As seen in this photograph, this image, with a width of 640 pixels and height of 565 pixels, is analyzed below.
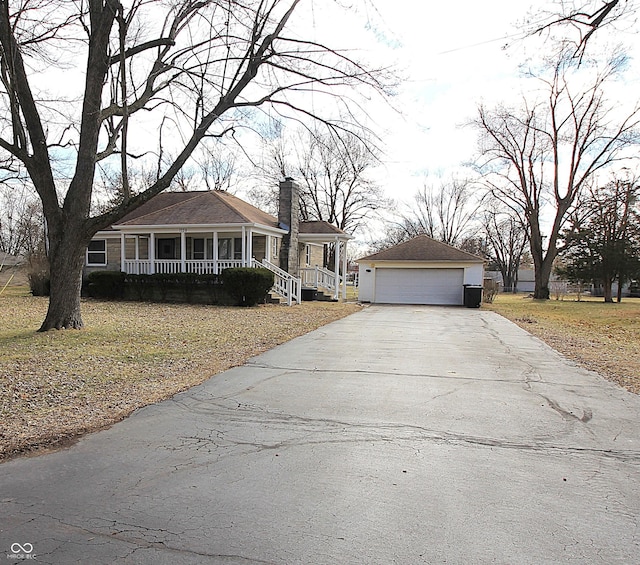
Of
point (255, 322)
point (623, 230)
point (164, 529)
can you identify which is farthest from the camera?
point (623, 230)

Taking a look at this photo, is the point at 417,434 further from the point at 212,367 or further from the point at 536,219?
the point at 536,219

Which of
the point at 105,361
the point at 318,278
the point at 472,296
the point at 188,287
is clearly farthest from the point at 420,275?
the point at 105,361

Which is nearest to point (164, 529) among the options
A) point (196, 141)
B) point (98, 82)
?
point (196, 141)

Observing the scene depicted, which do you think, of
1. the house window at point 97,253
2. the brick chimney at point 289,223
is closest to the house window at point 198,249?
the brick chimney at point 289,223

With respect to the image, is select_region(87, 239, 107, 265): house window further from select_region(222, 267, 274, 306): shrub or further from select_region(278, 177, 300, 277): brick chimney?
select_region(222, 267, 274, 306): shrub

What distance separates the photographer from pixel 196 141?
1124 cm

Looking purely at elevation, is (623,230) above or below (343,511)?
above

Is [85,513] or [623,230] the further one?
[623,230]

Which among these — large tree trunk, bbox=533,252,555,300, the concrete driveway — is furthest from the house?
large tree trunk, bbox=533,252,555,300

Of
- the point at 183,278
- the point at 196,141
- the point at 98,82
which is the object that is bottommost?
the point at 183,278

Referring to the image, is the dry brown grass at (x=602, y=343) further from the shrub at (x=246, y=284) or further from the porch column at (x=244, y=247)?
the porch column at (x=244, y=247)

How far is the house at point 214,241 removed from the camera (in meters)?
21.5

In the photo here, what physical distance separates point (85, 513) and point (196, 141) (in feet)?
30.5

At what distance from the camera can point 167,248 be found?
24391mm
